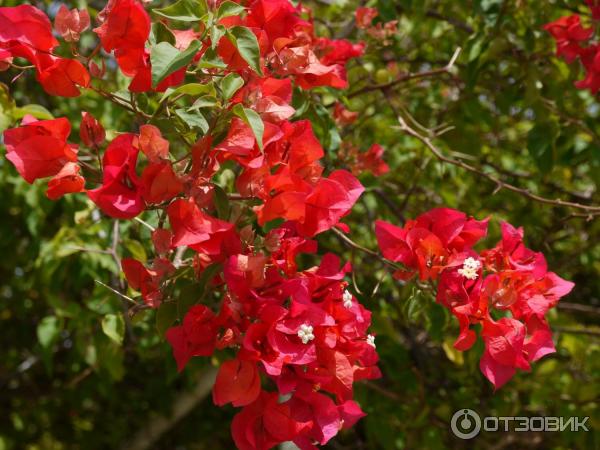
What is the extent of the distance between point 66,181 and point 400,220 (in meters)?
0.95

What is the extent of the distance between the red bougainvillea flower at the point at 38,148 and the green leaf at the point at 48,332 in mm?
854

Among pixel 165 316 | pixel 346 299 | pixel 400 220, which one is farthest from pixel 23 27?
pixel 400 220

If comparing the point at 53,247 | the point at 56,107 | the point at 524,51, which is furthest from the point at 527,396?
the point at 56,107

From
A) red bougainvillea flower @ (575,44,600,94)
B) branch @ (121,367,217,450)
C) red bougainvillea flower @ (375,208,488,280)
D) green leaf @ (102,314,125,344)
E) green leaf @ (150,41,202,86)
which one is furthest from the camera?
branch @ (121,367,217,450)

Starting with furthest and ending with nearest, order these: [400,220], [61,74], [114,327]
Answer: [400,220]
[114,327]
[61,74]

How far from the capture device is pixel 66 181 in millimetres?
785

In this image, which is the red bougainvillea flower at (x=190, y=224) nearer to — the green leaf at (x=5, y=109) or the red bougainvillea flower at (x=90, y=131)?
the red bougainvillea flower at (x=90, y=131)

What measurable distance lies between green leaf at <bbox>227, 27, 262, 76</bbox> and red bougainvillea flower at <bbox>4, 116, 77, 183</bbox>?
0.22 m

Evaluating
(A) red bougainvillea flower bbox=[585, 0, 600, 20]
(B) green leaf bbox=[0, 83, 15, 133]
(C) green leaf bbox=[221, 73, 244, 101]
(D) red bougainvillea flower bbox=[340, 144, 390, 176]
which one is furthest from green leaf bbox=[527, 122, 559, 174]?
(B) green leaf bbox=[0, 83, 15, 133]

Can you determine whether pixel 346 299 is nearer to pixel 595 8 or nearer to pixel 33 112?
pixel 33 112

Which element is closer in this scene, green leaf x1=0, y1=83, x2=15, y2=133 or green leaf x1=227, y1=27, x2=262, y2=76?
green leaf x1=227, y1=27, x2=262, y2=76

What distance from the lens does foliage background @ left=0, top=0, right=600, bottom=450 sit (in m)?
1.52

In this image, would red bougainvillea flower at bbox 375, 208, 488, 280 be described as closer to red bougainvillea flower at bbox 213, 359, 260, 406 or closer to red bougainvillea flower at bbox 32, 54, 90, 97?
red bougainvillea flower at bbox 213, 359, 260, 406

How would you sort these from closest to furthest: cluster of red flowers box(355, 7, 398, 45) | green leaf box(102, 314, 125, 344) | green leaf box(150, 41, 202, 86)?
1. green leaf box(150, 41, 202, 86)
2. green leaf box(102, 314, 125, 344)
3. cluster of red flowers box(355, 7, 398, 45)
